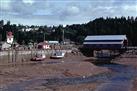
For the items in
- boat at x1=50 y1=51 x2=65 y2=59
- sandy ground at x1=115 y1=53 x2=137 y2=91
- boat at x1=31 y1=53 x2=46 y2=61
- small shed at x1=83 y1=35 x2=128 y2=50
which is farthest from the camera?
small shed at x1=83 y1=35 x2=128 y2=50

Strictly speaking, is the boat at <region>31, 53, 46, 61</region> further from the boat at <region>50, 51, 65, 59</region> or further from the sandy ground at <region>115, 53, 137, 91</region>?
the sandy ground at <region>115, 53, 137, 91</region>

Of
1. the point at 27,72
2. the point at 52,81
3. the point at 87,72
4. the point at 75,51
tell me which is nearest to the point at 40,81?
the point at 52,81

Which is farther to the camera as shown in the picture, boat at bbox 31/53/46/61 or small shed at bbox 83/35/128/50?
small shed at bbox 83/35/128/50

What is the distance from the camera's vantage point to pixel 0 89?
2137 inches

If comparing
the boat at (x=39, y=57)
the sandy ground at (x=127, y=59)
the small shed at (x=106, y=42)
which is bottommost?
the sandy ground at (x=127, y=59)

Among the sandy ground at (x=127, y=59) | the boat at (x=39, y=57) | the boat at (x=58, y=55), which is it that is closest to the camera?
Result: the boat at (x=39, y=57)

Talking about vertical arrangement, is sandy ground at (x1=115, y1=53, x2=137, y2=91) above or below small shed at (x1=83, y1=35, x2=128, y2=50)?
below

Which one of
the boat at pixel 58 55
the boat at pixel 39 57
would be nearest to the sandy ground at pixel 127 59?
the boat at pixel 58 55

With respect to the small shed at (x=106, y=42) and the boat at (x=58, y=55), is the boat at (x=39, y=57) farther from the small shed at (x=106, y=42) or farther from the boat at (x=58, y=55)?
the small shed at (x=106, y=42)

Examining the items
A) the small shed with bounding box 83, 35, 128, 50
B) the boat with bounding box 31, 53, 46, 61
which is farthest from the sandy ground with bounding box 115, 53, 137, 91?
the boat with bounding box 31, 53, 46, 61

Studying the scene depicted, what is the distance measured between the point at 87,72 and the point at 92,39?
7748cm

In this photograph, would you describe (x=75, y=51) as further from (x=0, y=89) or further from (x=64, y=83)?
(x=0, y=89)

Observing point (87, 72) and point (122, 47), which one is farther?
point (122, 47)

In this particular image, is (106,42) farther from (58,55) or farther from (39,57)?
(39,57)
